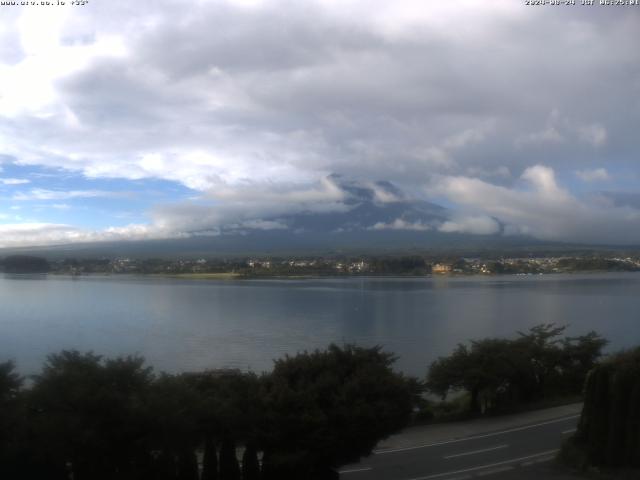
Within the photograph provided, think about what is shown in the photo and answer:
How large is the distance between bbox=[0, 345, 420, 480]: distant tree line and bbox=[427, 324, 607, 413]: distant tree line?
524 cm

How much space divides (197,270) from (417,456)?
46.2m

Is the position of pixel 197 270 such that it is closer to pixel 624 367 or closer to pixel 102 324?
pixel 102 324

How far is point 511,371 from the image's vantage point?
520 inches

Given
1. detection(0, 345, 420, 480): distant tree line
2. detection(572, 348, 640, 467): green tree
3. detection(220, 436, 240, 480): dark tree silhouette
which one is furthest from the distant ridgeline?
detection(572, 348, 640, 467): green tree

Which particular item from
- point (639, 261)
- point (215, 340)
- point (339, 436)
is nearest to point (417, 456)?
point (339, 436)

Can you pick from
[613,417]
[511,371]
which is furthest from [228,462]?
[511,371]

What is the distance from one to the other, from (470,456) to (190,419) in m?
4.56

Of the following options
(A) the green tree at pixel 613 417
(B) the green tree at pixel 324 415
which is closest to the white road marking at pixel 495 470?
(A) the green tree at pixel 613 417

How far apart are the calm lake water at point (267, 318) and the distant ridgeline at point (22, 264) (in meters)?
0.84

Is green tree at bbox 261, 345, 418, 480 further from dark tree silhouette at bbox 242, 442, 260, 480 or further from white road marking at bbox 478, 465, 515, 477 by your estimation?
white road marking at bbox 478, 465, 515, 477

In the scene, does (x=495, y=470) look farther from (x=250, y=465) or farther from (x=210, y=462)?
(x=210, y=462)

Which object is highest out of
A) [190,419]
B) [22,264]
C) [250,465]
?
[22,264]

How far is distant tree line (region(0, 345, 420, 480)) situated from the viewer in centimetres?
616

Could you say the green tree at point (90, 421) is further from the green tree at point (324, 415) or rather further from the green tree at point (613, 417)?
the green tree at point (613, 417)
